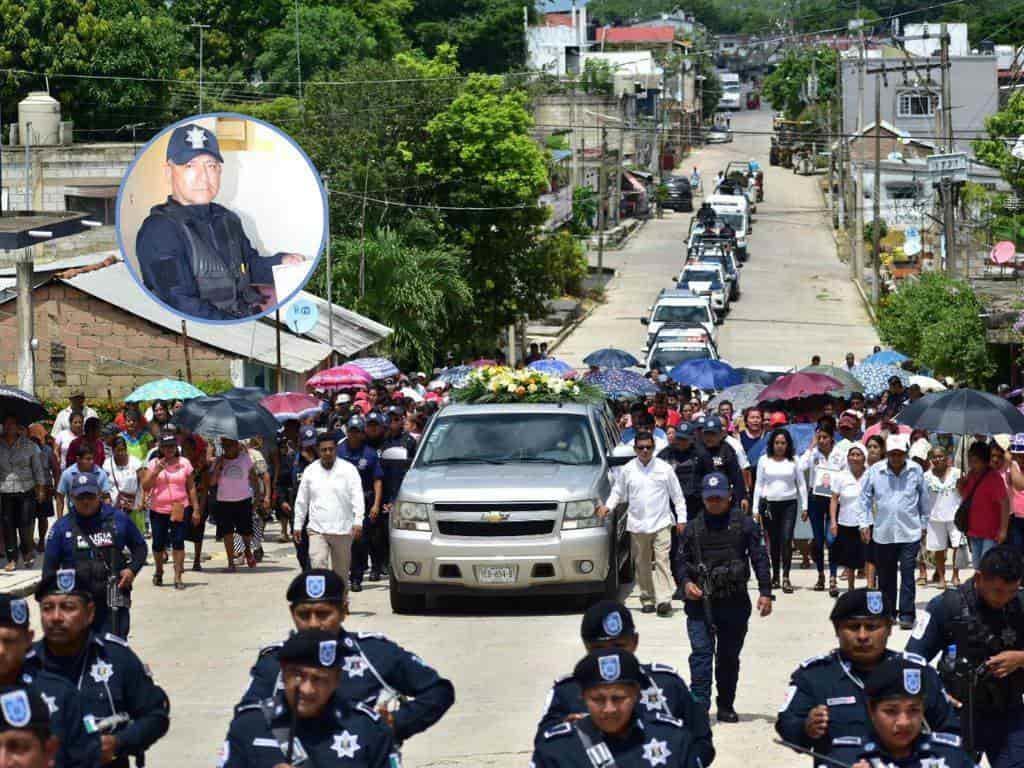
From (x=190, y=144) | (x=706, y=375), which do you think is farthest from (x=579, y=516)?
(x=190, y=144)

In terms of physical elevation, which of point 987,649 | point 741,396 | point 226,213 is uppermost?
point 226,213

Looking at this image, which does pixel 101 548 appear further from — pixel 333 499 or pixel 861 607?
pixel 861 607

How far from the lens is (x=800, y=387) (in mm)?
27094

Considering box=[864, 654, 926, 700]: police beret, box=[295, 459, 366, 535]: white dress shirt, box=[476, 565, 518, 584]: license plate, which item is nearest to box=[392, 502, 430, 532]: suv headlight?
box=[295, 459, 366, 535]: white dress shirt

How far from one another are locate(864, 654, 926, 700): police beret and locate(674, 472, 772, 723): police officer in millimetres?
4999

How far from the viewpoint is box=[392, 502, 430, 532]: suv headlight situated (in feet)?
56.5

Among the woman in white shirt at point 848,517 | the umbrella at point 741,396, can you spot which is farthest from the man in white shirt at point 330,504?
the umbrella at point 741,396

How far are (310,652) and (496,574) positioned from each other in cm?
1040

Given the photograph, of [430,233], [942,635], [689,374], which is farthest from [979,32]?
[942,635]

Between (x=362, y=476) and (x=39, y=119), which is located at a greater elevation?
(x=39, y=119)

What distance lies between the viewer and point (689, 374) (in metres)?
33.4

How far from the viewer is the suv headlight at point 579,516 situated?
17.2 metres

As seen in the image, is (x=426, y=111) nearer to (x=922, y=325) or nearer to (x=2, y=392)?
(x=922, y=325)

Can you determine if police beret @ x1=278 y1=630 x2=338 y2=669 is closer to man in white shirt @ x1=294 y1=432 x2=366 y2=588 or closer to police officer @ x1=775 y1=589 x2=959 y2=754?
police officer @ x1=775 y1=589 x2=959 y2=754
